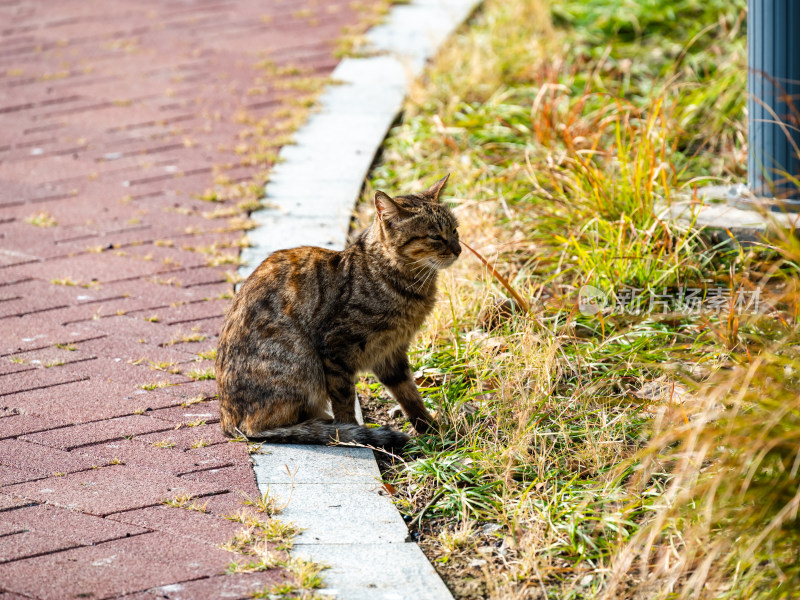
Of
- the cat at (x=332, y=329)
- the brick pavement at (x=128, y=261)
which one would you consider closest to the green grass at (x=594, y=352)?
the cat at (x=332, y=329)

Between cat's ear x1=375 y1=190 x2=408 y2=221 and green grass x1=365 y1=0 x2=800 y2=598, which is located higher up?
cat's ear x1=375 y1=190 x2=408 y2=221

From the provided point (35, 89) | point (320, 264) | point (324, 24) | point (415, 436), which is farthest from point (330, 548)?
point (324, 24)

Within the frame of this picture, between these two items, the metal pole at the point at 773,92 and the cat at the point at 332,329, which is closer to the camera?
the cat at the point at 332,329

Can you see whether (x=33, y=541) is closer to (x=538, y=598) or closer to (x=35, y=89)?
(x=538, y=598)

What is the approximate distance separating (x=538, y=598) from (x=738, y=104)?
4078 millimetres

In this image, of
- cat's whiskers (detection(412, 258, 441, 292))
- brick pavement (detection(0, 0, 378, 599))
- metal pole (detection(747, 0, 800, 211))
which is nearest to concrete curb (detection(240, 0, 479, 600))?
brick pavement (detection(0, 0, 378, 599))

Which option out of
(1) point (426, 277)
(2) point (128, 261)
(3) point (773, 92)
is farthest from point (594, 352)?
(2) point (128, 261)

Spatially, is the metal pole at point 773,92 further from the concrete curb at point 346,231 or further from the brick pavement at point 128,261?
the brick pavement at point 128,261

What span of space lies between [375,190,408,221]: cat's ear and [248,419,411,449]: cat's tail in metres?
0.83

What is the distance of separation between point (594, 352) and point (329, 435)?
3.77 feet

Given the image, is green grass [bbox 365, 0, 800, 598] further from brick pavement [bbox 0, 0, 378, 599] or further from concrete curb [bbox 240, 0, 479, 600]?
brick pavement [bbox 0, 0, 378, 599]

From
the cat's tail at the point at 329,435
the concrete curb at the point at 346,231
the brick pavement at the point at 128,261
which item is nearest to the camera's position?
the concrete curb at the point at 346,231

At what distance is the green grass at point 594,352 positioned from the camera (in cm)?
259

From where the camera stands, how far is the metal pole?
4312 millimetres
